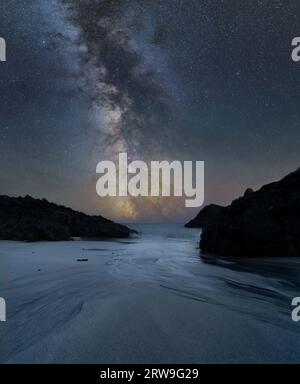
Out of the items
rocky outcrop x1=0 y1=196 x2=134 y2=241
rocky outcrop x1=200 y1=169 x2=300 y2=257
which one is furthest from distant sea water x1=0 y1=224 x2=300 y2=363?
rocky outcrop x1=0 y1=196 x2=134 y2=241

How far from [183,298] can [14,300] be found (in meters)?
4.32

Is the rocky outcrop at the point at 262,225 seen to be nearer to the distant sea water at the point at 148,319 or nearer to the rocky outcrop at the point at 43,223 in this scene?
the distant sea water at the point at 148,319

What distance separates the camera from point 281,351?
4.17 metres

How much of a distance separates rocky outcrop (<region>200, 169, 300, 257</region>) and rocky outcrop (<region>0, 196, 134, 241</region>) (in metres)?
20.2

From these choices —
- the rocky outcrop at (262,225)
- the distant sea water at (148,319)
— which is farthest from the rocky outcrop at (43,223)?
the distant sea water at (148,319)

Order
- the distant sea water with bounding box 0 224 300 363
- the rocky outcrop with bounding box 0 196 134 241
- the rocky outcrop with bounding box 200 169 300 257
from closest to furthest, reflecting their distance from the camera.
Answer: the distant sea water with bounding box 0 224 300 363, the rocky outcrop with bounding box 200 169 300 257, the rocky outcrop with bounding box 0 196 134 241

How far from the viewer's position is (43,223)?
111 ft

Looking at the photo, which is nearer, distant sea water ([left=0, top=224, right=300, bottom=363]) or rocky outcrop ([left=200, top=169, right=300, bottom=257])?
distant sea water ([left=0, top=224, right=300, bottom=363])

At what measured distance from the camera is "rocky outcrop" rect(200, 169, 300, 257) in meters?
17.1

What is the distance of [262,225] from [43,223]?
86.5 ft

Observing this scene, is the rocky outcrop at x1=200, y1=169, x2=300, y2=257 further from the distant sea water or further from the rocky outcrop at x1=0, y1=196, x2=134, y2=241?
the rocky outcrop at x1=0, y1=196, x2=134, y2=241

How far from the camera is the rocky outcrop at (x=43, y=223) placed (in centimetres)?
3172
